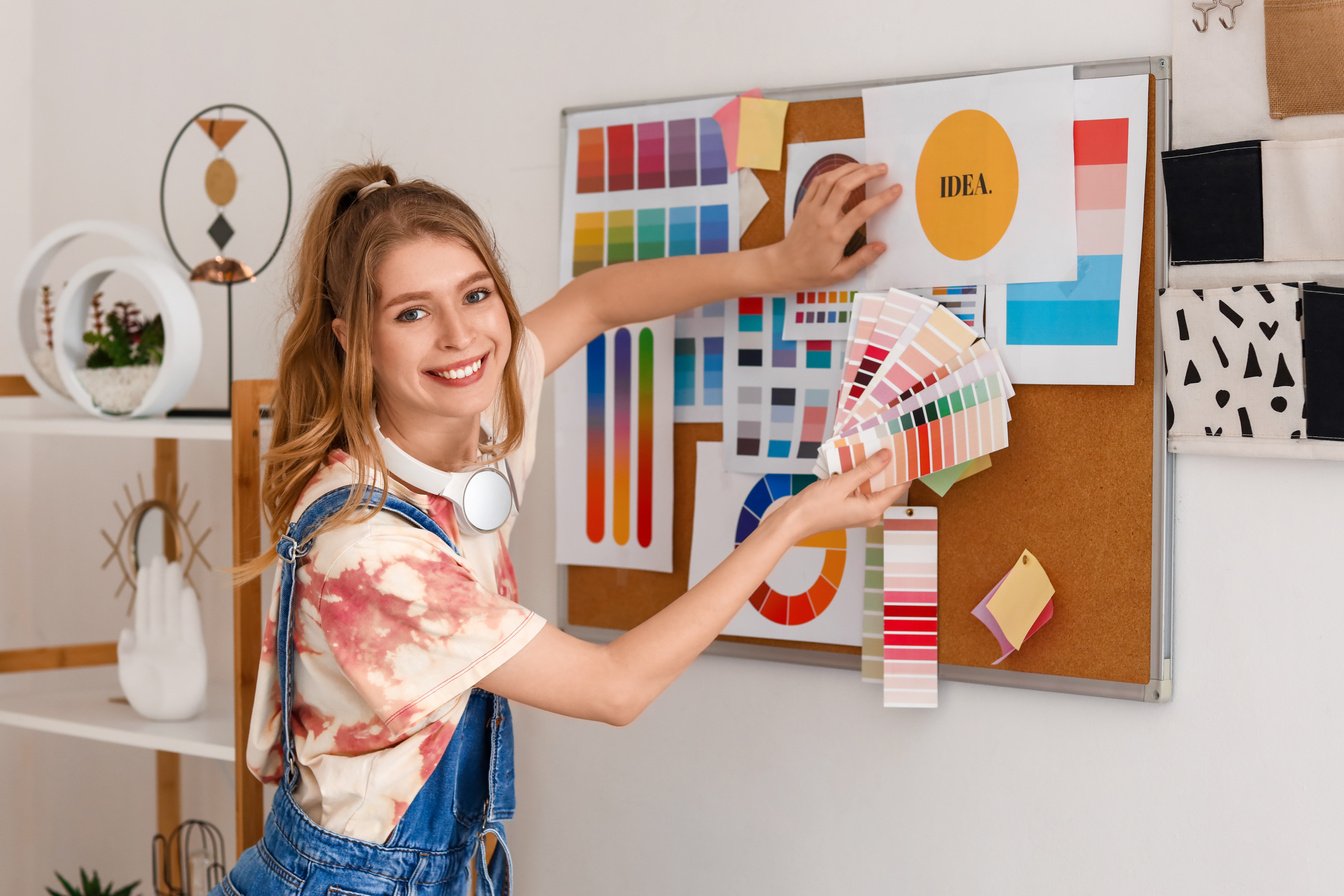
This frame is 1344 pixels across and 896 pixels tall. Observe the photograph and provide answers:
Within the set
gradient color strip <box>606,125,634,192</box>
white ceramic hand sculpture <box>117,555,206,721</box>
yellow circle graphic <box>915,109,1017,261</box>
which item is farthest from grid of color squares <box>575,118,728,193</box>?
white ceramic hand sculpture <box>117,555,206,721</box>

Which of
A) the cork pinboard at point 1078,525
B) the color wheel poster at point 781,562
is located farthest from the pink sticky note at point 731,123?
A: the color wheel poster at point 781,562

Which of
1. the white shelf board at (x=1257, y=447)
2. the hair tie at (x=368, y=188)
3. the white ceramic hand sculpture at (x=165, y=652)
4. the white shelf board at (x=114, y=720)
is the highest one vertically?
the hair tie at (x=368, y=188)

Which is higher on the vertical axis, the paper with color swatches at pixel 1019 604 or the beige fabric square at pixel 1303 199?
the beige fabric square at pixel 1303 199

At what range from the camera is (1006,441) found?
1447 millimetres

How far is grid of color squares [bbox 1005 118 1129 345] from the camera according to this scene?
55.4 inches

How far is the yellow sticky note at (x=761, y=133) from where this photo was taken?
63.3 inches

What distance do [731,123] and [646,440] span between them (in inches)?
17.0

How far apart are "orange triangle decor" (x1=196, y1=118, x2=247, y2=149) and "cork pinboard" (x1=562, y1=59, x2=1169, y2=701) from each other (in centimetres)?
101

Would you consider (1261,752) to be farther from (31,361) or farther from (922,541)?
(31,361)

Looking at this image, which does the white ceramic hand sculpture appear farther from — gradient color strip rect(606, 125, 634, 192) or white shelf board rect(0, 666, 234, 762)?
gradient color strip rect(606, 125, 634, 192)

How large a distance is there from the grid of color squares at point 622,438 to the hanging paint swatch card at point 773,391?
127 mm

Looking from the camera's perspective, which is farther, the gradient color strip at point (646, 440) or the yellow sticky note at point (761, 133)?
the gradient color strip at point (646, 440)

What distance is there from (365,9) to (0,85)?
80 centimetres

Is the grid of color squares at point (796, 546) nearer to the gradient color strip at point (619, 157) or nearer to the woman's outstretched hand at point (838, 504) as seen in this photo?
the woman's outstretched hand at point (838, 504)
